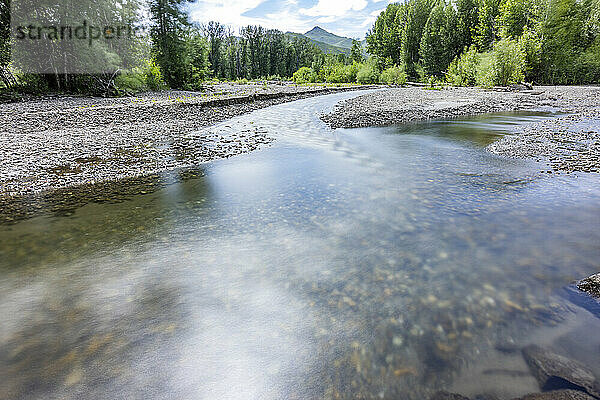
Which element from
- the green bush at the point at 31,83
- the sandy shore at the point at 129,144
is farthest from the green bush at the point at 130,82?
the sandy shore at the point at 129,144

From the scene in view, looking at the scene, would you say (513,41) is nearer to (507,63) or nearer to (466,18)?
(507,63)

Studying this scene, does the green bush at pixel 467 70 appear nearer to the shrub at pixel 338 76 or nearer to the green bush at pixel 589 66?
the green bush at pixel 589 66

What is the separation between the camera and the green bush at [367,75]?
63125mm

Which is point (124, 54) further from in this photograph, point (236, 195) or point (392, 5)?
point (392, 5)

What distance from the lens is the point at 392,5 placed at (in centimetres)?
7550

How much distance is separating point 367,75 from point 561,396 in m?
67.0

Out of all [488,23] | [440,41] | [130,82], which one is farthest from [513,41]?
[130,82]

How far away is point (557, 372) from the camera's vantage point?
2562 millimetres

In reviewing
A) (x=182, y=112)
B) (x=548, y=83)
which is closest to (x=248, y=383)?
(x=182, y=112)

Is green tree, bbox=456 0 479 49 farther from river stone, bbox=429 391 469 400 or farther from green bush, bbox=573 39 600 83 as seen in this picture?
river stone, bbox=429 391 469 400

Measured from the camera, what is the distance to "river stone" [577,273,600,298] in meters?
3.47

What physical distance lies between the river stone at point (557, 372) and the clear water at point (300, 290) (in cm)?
9

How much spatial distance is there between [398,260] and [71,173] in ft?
25.3

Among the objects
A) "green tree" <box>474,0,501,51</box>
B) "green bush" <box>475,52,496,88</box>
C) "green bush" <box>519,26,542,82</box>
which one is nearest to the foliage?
"green bush" <box>475,52,496,88</box>
